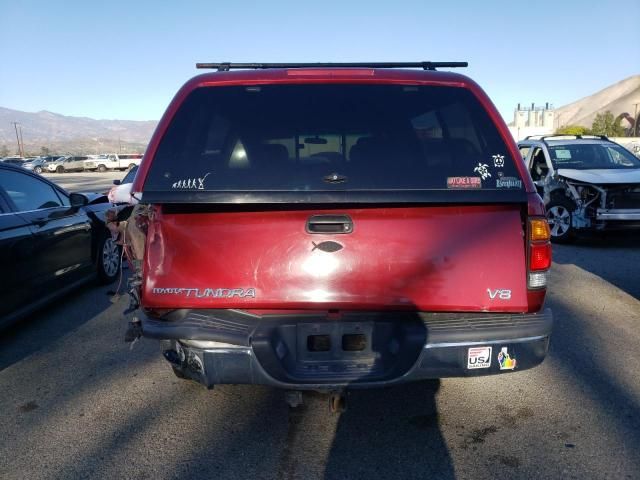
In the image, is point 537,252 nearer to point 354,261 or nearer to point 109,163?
point 354,261

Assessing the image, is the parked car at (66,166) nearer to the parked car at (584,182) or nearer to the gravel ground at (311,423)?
the parked car at (584,182)

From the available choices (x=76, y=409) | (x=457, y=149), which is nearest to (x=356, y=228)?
(x=457, y=149)

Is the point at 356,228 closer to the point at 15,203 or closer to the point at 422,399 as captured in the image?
the point at 422,399

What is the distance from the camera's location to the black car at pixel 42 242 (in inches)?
172

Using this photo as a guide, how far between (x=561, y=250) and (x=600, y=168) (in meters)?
1.85

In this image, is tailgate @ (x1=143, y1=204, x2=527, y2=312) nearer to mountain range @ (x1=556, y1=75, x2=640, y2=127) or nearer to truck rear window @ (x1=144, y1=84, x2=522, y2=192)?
truck rear window @ (x1=144, y1=84, x2=522, y2=192)

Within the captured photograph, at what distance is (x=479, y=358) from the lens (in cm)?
252

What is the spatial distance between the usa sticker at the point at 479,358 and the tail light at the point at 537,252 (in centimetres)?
41

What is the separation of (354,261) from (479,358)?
786mm

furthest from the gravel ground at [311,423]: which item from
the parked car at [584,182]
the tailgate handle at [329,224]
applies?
the parked car at [584,182]

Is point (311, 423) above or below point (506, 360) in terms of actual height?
below

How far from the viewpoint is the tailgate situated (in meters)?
2.52

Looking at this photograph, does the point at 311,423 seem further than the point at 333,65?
No

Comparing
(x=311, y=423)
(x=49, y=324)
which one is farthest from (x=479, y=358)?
(x=49, y=324)
